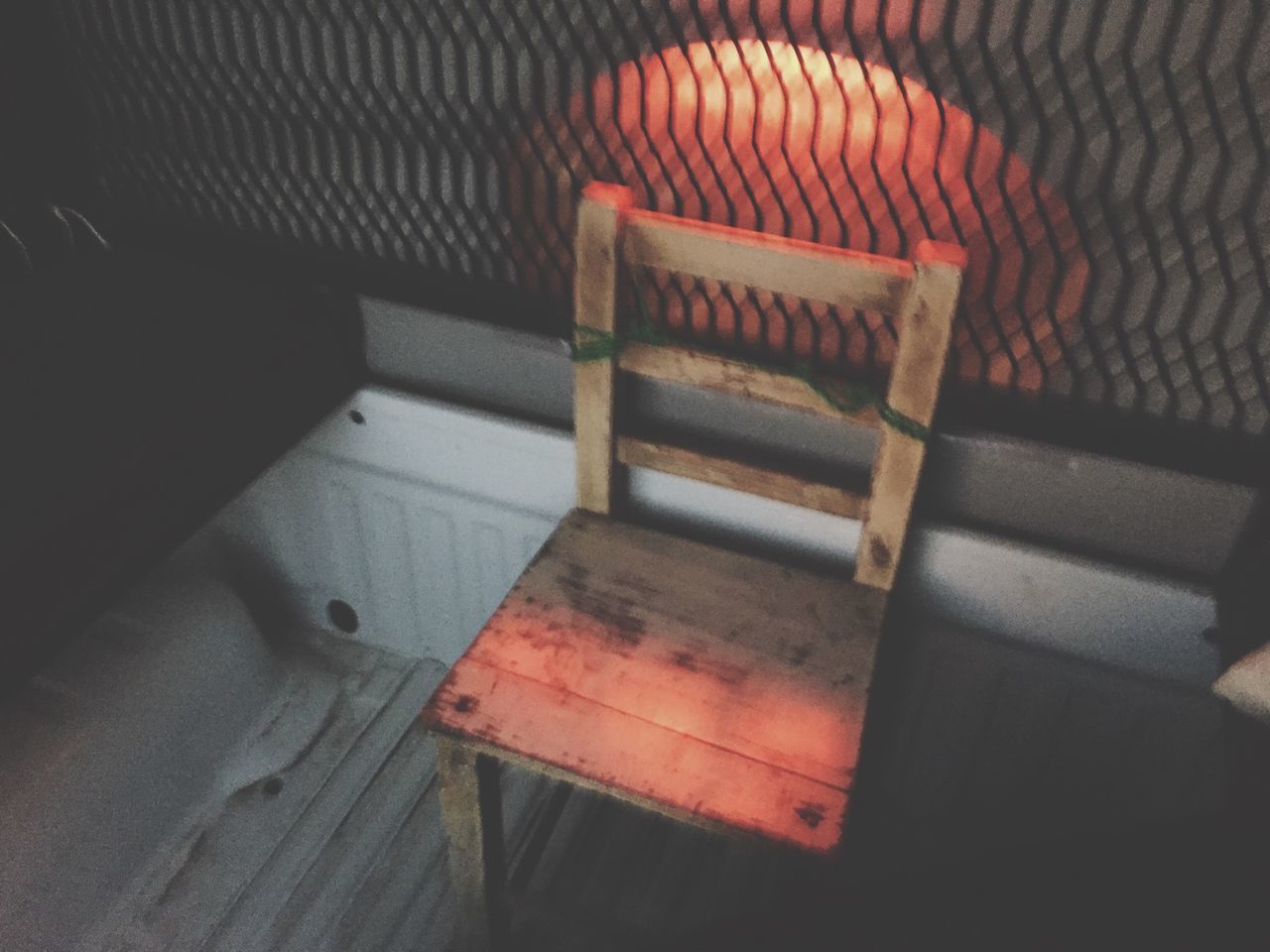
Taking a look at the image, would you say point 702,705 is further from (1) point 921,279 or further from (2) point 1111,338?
(2) point 1111,338

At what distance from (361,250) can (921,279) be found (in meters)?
0.92

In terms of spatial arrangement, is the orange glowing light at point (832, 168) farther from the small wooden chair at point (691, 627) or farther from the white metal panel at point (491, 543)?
the white metal panel at point (491, 543)

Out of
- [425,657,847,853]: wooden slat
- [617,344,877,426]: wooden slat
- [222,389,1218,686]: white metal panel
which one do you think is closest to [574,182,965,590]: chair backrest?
[617,344,877,426]: wooden slat

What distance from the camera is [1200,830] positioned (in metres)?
0.82

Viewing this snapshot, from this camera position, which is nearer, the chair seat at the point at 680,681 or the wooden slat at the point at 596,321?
the chair seat at the point at 680,681

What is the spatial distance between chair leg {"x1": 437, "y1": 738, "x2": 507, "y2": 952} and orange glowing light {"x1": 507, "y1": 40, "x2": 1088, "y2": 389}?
0.75 m

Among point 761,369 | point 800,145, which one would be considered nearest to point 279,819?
point 761,369

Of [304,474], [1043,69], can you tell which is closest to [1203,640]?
[1043,69]

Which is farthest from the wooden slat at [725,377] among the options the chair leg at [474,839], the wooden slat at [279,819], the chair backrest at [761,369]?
the wooden slat at [279,819]

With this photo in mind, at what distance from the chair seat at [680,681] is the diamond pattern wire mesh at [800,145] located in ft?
1.17

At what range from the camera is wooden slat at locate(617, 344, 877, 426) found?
1.39m

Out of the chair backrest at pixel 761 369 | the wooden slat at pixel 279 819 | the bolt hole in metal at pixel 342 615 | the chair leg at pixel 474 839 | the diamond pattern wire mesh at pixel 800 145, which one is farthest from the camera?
the bolt hole in metal at pixel 342 615

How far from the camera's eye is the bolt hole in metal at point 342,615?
2.24 m

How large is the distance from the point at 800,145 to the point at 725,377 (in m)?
0.32
